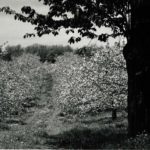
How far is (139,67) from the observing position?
16.8 meters

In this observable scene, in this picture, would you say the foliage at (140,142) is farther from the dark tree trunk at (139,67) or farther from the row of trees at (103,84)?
the row of trees at (103,84)

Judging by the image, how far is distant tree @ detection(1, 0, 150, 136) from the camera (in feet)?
54.0

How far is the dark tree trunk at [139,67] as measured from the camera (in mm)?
16266

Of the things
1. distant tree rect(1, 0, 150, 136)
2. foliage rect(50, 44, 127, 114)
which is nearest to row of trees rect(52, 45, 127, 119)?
foliage rect(50, 44, 127, 114)

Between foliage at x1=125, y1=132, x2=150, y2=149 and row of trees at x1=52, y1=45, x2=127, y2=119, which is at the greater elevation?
row of trees at x1=52, y1=45, x2=127, y2=119

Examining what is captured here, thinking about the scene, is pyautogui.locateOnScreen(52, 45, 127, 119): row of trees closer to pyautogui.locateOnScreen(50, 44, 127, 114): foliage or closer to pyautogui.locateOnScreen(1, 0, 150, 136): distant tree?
pyautogui.locateOnScreen(50, 44, 127, 114): foliage

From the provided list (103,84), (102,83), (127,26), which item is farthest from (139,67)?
(103,84)

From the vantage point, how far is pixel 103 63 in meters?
34.5

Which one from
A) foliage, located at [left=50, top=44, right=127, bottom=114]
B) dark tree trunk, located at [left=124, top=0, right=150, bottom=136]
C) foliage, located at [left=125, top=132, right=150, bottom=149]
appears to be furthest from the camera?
foliage, located at [left=50, top=44, right=127, bottom=114]

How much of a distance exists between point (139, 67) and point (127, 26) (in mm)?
1973

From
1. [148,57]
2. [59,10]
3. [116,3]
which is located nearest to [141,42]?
[148,57]

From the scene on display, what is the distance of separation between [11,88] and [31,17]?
20972mm

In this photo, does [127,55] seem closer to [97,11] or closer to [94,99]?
[97,11]

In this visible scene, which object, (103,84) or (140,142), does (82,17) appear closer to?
(140,142)
